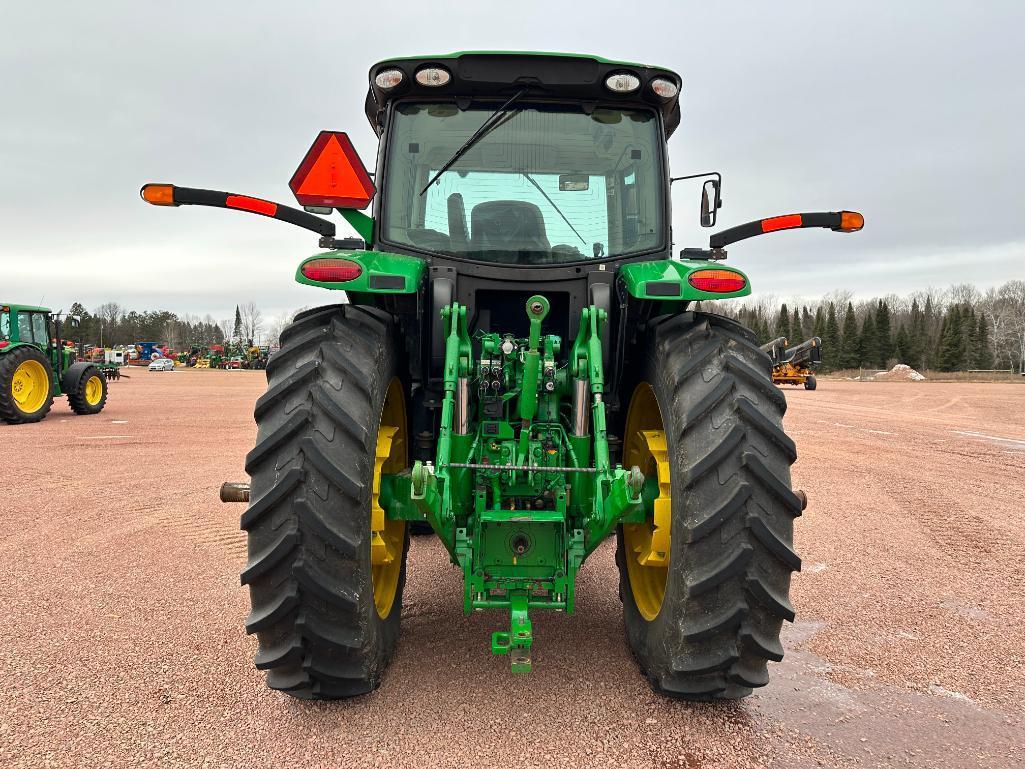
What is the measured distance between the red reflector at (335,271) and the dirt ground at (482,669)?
5.32 feet

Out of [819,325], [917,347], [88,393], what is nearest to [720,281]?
[88,393]

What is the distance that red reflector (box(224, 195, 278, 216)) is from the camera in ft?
8.67

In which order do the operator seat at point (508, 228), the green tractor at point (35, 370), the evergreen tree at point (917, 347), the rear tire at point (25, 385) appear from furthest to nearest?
the evergreen tree at point (917, 347), the green tractor at point (35, 370), the rear tire at point (25, 385), the operator seat at point (508, 228)

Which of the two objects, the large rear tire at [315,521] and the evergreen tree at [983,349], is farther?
the evergreen tree at [983,349]

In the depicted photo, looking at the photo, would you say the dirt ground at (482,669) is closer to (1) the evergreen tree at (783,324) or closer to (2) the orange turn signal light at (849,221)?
(2) the orange turn signal light at (849,221)

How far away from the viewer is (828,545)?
16.7 ft

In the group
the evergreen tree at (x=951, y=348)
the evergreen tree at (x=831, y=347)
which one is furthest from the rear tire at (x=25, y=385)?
the evergreen tree at (x=951, y=348)

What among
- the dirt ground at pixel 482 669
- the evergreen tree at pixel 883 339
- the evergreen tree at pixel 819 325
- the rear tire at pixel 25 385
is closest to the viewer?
the dirt ground at pixel 482 669

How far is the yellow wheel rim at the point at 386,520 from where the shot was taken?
261cm

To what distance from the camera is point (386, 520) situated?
289 centimetres

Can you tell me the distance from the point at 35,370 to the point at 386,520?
13299 millimetres

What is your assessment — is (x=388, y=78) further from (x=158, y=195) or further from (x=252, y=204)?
(x=158, y=195)

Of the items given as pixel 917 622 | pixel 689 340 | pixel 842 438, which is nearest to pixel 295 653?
pixel 689 340

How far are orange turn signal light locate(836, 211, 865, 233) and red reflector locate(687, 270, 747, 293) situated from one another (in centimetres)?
74
